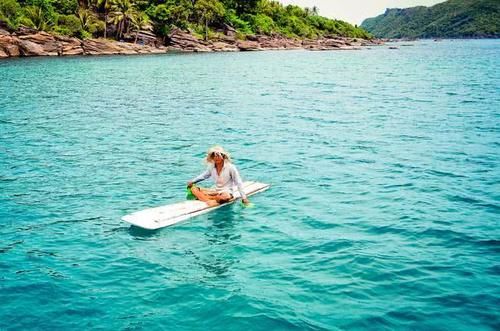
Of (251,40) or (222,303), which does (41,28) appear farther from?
(222,303)

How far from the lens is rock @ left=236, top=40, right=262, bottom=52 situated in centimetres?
12538

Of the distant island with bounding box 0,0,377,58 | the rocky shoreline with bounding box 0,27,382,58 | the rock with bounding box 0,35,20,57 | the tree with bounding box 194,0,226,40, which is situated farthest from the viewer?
the tree with bounding box 194,0,226,40

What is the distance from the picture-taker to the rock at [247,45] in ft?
411

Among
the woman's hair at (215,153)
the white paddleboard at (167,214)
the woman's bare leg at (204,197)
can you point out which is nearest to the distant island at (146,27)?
the woman's bare leg at (204,197)

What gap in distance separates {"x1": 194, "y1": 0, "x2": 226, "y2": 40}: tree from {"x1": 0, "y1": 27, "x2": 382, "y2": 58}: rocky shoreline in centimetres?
619

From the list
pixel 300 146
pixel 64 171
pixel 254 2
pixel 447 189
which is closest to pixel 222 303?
pixel 447 189

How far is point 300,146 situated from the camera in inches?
856

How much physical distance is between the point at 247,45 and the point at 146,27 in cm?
2995

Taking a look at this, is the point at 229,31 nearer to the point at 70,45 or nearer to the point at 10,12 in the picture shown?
the point at 70,45

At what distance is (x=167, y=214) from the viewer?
41.3 ft

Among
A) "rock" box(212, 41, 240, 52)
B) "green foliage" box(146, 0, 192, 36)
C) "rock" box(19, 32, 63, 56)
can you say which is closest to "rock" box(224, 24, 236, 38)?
"rock" box(212, 41, 240, 52)

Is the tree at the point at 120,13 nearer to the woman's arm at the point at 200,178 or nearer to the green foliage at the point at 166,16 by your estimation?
the green foliage at the point at 166,16

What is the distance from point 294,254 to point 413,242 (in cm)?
305

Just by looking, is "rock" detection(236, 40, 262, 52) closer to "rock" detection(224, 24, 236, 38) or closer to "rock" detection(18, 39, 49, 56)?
"rock" detection(224, 24, 236, 38)
